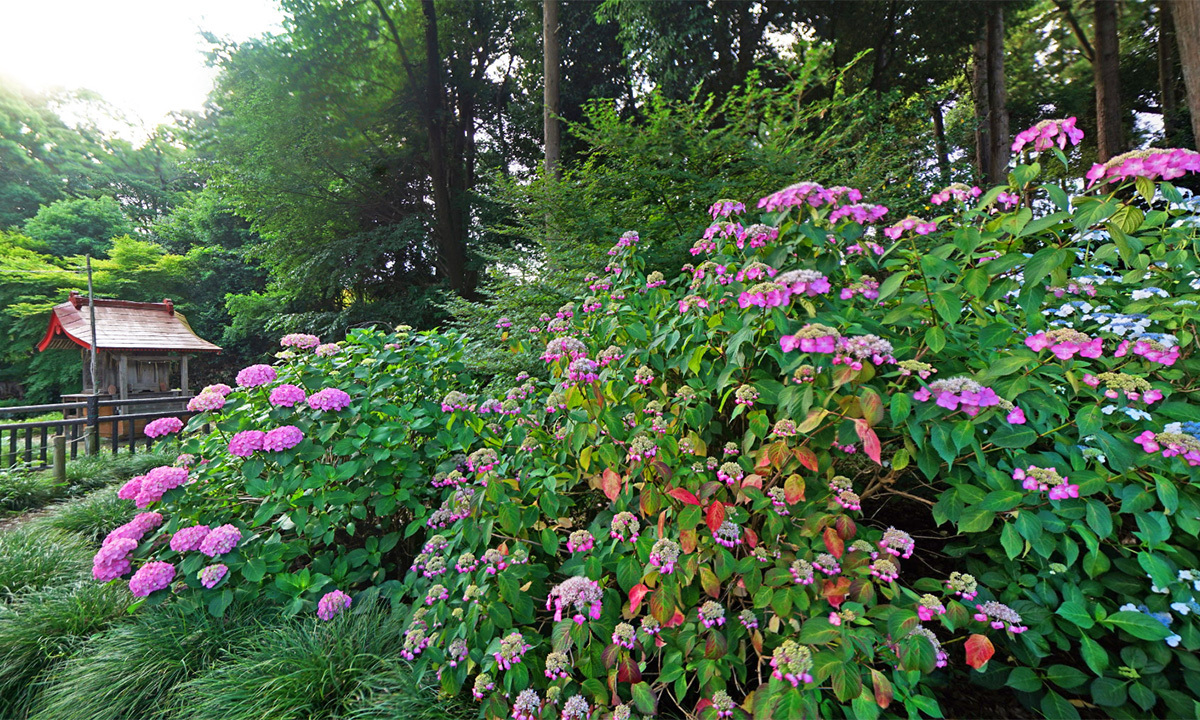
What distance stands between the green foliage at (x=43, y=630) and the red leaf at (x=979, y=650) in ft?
10.3

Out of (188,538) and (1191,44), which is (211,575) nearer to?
(188,538)

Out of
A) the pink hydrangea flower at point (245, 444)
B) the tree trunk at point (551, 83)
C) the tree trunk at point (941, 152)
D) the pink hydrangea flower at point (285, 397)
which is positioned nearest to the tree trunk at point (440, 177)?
the tree trunk at point (551, 83)

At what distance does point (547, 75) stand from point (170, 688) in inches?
274

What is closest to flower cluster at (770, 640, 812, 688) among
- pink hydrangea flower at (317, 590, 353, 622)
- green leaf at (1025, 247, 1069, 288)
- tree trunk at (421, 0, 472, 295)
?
green leaf at (1025, 247, 1069, 288)

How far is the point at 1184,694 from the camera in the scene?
1.25m

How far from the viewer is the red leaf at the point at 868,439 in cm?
104

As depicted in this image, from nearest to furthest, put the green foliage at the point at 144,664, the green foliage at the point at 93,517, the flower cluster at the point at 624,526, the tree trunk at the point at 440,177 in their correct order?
1. the flower cluster at the point at 624,526
2. the green foliage at the point at 144,664
3. the green foliage at the point at 93,517
4. the tree trunk at the point at 440,177

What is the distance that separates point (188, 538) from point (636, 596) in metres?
1.84

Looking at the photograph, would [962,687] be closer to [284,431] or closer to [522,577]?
[522,577]

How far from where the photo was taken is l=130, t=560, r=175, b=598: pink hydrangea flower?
190 cm

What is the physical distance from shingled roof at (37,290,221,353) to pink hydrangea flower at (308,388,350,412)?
11002 mm

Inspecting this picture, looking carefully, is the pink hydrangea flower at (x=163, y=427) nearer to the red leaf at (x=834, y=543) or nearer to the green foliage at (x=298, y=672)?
the green foliage at (x=298, y=672)

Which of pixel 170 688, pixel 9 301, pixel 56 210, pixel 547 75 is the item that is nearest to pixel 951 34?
pixel 547 75

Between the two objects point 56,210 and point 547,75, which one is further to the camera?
point 56,210
